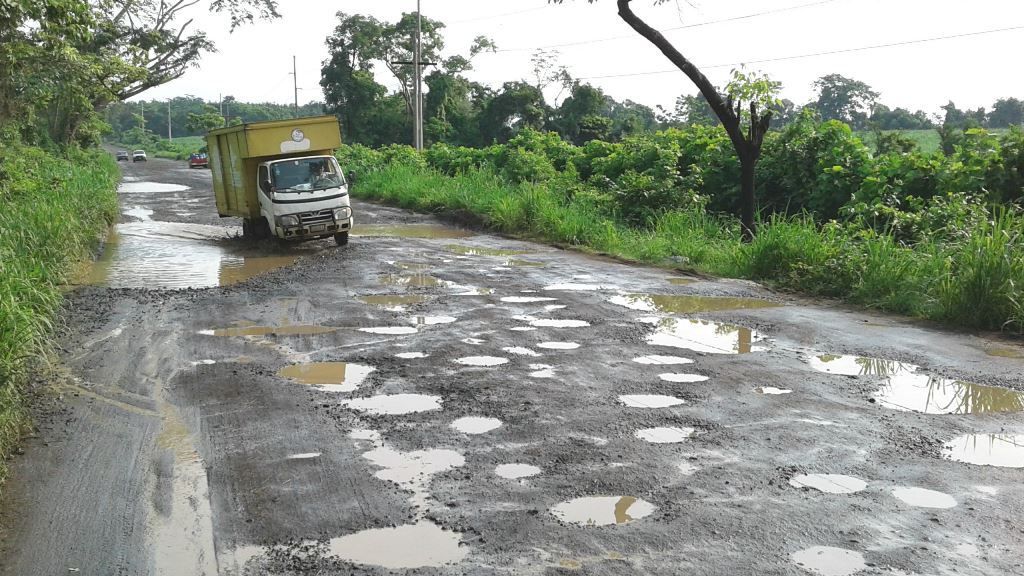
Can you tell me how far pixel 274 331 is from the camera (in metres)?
9.42

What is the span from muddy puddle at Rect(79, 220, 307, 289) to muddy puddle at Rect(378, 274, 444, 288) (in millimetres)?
2222

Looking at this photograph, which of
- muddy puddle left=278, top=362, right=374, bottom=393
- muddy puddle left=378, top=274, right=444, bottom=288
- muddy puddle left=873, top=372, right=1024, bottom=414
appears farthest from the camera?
muddy puddle left=378, top=274, right=444, bottom=288

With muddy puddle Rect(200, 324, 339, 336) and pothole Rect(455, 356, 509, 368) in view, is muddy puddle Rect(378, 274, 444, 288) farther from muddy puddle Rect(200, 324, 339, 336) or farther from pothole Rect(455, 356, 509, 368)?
pothole Rect(455, 356, 509, 368)

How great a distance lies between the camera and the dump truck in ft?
55.0

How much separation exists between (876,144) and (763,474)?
19.4m

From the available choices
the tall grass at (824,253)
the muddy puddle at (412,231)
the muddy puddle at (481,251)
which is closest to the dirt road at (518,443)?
the tall grass at (824,253)

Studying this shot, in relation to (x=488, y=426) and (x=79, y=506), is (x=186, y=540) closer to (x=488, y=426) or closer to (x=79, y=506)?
(x=79, y=506)

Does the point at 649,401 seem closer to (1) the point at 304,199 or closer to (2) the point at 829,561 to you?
(2) the point at 829,561

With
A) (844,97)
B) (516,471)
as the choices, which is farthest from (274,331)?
(844,97)

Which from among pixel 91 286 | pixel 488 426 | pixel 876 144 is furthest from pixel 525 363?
pixel 876 144

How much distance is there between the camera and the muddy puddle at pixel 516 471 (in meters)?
5.15

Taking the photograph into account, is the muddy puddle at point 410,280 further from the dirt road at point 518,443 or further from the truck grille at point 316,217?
the truck grille at point 316,217

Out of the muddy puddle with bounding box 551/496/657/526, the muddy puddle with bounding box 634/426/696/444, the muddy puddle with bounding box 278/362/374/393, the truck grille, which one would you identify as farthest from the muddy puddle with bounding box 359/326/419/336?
the truck grille

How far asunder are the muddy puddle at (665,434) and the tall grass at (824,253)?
198 inches
